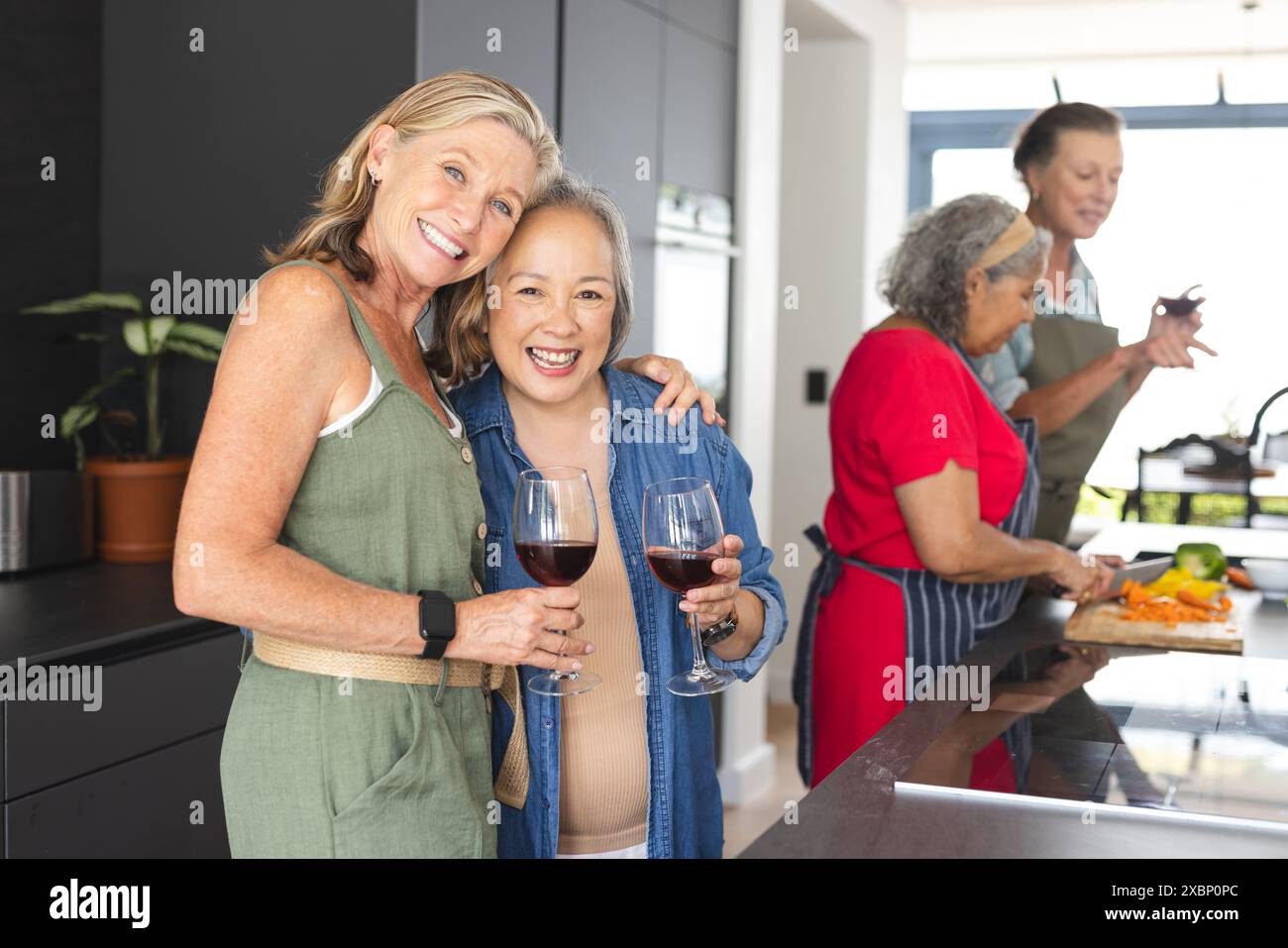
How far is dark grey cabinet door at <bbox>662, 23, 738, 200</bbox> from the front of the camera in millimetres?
3484

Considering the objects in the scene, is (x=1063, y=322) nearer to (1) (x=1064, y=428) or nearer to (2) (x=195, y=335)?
(1) (x=1064, y=428)

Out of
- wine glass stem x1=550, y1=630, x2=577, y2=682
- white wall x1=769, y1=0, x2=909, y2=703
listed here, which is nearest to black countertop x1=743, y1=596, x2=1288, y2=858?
wine glass stem x1=550, y1=630, x2=577, y2=682

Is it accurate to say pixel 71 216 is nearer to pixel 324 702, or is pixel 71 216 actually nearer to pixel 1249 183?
pixel 324 702

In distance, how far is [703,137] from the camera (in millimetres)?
3719

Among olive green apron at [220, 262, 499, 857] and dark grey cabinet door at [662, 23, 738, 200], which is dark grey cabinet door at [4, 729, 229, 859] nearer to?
olive green apron at [220, 262, 499, 857]

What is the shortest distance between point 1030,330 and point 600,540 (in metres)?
1.80

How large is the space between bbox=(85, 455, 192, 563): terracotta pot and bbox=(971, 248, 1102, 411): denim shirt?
1.75 metres

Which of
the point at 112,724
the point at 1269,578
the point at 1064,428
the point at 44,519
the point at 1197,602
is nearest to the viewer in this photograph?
the point at 112,724

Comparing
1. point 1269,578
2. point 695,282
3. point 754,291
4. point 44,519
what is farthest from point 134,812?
point 754,291

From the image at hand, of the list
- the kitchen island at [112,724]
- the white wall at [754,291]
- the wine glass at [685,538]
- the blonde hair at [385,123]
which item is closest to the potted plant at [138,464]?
the kitchen island at [112,724]

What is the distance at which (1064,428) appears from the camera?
2.98 m
